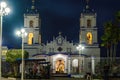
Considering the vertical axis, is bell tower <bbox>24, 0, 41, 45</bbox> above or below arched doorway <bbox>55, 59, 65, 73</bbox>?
above

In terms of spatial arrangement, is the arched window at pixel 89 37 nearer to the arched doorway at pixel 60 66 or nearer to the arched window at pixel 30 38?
the arched doorway at pixel 60 66

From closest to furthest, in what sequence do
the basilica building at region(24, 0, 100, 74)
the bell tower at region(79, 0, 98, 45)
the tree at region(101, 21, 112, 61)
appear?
the tree at region(101, 21, 112, 61) < the basilica building at region(24, 0, 100, 74) < the bell tower at region(79, 0, 98, 45)

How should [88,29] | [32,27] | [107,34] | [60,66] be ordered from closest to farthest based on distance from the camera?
1. [107,34]
2. [60,66]
3. [88,29]
4. [32,27]

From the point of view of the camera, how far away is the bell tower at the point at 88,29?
349ft

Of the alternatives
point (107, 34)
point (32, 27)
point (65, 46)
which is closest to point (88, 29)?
point (65, 46)

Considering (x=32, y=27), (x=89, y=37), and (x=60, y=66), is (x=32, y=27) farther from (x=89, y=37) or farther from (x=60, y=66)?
(x=89, y=37)

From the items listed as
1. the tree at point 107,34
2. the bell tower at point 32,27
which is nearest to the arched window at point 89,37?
the bell tower at point 32,27

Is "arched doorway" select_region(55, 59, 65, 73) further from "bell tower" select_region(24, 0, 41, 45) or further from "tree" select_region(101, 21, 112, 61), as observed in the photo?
"tree" select_region(101, 21, 112, 61)

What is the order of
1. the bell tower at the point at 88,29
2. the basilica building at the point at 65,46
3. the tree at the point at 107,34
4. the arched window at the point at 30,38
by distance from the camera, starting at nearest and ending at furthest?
the tree at the point at 107,34 → the basilica building at the point at 65,46 → the bell tower at the point at 88,29 → the arched window at the point at 30,38

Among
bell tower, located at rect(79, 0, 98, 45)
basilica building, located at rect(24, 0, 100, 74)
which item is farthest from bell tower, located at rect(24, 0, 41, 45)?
bell tower, located at rect(79, 0, 98, 45)

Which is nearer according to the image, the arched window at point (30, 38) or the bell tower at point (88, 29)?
the bell tower at point (88, 29)

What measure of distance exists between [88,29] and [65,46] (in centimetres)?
706

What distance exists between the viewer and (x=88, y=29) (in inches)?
4205

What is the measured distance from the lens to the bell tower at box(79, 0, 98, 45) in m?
106
